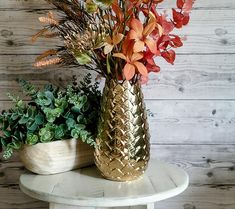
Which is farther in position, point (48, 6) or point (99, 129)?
point (48, 6)

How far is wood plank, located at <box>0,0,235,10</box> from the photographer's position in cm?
123

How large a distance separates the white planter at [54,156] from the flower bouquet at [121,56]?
72 mm

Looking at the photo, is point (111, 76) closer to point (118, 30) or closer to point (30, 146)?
point (118, 30)

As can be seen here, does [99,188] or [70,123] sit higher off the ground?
[70,123]

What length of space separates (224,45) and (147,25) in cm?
44

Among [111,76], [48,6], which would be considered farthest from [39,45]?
[111,76]

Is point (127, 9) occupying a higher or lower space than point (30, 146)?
higher

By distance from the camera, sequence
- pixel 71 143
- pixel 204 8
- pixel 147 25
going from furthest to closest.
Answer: pixel 204 8 → pixel 71 143 → pixel 147 25

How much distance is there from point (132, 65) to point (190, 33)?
1.36ft

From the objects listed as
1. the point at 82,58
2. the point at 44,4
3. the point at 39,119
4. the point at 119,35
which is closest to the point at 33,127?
the point at 39,119

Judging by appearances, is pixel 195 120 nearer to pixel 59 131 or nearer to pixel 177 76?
pixel 177 76

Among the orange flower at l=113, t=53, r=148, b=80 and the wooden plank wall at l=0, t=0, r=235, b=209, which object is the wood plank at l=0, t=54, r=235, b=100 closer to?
the wooden plank wall at l=0, t=0, r=235, b=209

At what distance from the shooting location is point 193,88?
126 centimetres

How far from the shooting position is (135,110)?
989mm
